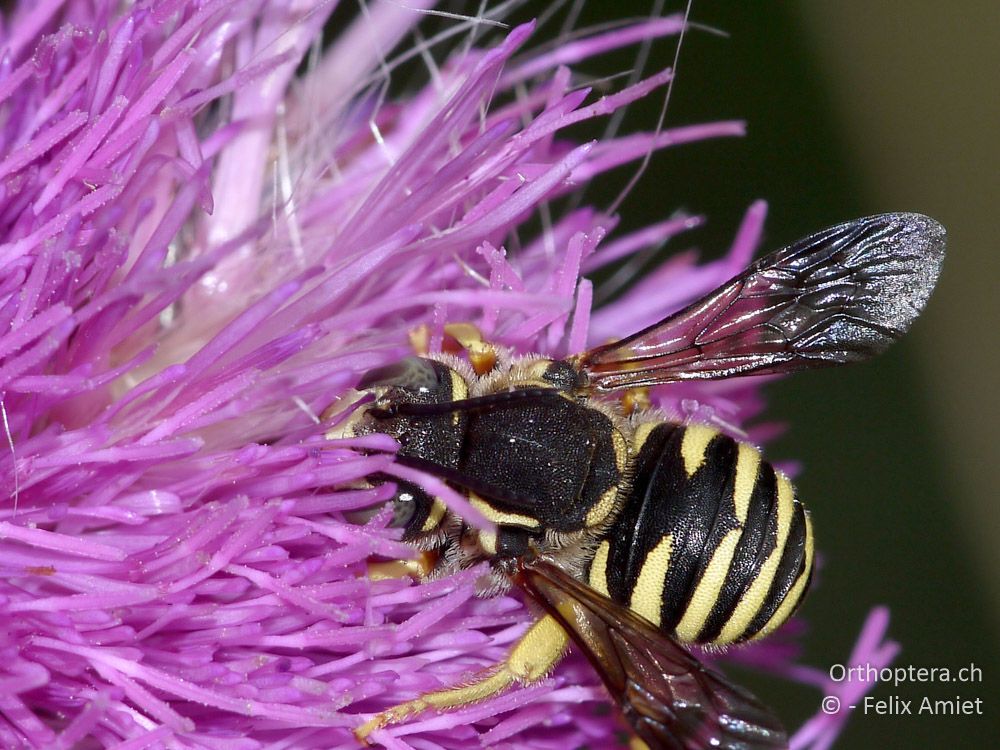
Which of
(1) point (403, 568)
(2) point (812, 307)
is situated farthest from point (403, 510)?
(2) point (812, 307)

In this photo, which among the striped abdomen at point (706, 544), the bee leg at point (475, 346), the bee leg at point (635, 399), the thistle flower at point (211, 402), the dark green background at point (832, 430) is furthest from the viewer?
the dark green background at point (832, 430)

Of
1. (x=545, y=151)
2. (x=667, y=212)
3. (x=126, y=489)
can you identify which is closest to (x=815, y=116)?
(x=667, y=212)

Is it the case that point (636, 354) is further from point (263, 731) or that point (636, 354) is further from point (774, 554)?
point (263, 731)

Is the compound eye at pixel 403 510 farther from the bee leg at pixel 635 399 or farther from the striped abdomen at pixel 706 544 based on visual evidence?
the bee leg at pixel 635 399

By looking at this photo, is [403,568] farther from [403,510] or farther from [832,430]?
[832,430]

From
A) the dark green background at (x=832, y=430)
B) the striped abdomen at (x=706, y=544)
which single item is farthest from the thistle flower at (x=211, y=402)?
the dark green background at (x=832, y=430)

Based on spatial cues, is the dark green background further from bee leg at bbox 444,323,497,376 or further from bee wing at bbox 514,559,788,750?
bee wing at bbox 514,559,788,750
